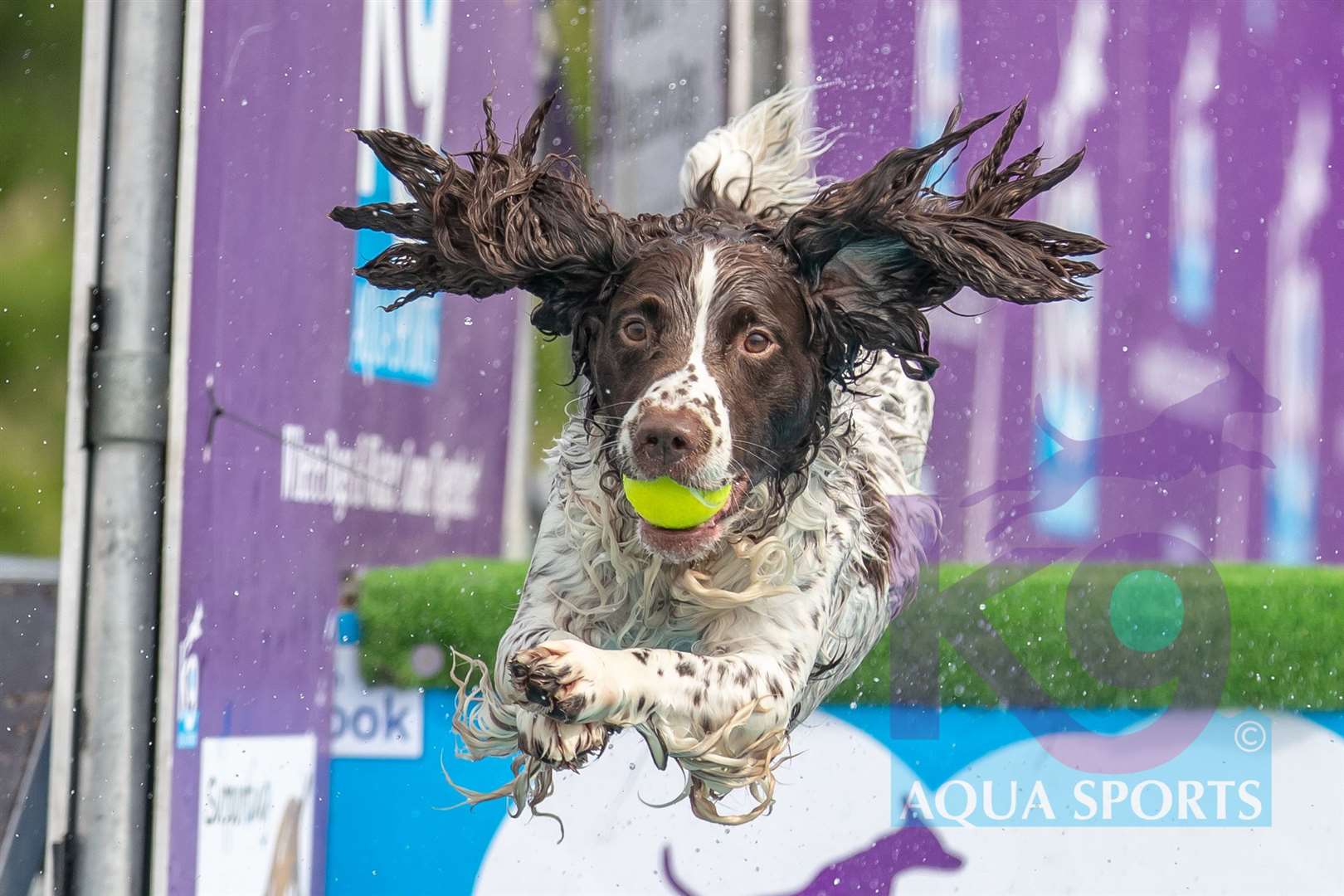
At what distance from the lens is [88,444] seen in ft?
9.45

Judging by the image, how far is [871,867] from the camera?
3.42m

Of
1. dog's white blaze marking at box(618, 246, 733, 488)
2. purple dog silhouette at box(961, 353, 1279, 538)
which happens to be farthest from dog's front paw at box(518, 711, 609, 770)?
purple dog silhouette at box(961, 353, 1279, 538)

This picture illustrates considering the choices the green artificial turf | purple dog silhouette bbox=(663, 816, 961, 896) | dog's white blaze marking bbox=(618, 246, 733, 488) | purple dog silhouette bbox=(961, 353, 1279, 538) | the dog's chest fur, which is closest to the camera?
dog's white blaze marking bbox=(618, 246, 733, 488)

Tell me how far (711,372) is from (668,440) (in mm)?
168

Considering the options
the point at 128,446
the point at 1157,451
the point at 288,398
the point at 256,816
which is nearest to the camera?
the point at 128,446

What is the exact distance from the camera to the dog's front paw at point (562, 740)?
2242 millimetres

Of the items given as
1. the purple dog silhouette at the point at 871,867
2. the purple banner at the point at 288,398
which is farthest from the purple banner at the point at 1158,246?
the purple banner at the point at 288,398

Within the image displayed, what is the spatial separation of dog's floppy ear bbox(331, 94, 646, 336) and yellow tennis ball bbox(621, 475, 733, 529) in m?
0.40

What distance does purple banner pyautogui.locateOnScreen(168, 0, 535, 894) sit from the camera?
2963 millimetres

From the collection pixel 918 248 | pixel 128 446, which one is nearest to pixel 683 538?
pixel 918 248

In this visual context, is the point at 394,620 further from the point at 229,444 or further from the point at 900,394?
the point at 900,394

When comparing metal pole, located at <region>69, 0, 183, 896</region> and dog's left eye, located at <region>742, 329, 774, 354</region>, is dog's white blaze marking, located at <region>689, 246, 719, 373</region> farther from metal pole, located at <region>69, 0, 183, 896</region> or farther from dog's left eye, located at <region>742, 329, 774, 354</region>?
metal pole, located at <region>69, 0, 183, 896</region>

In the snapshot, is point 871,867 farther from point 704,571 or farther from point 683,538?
point 683,538

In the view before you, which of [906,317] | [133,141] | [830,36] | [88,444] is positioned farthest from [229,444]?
[830,36]
